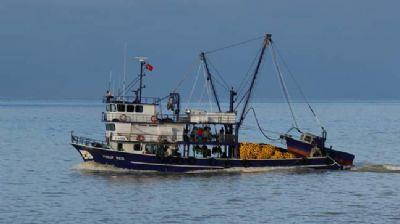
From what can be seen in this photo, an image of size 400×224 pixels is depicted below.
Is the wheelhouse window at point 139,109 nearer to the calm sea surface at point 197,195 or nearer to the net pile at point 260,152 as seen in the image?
the calm sea surface at point 197,195

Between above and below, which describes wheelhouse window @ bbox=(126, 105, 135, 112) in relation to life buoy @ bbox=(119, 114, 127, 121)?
above

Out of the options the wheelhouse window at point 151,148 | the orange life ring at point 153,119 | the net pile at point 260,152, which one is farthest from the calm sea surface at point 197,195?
the orange life ring at point 153,119

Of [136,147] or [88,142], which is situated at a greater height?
[88,142]

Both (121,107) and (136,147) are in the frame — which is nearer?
(136,147)

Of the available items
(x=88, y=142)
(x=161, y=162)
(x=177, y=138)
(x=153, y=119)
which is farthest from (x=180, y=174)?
(x=88, y=142)

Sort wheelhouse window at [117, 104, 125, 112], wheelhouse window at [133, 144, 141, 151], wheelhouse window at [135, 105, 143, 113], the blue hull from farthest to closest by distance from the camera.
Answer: wheelhouse window at [135, 105, 143, 113] < wheelhouse window at [117, 104, 125, 112] < wheelhouse window at [133, 144, 141, 151] < the blue hull

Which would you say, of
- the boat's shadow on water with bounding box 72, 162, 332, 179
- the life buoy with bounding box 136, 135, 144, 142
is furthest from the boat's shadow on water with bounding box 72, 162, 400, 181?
the life buoy with bounding box 136, 135, 144, 142

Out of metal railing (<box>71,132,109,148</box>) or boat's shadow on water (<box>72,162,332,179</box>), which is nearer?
boat's shadow on water (<box>72,162,332,179</box>)

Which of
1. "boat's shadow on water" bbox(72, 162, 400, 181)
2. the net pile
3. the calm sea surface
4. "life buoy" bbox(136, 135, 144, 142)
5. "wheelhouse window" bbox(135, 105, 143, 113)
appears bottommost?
the calm sea surface

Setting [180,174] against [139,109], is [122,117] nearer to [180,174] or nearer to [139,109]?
[139,109]

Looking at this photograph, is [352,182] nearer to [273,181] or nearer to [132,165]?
[273,181]

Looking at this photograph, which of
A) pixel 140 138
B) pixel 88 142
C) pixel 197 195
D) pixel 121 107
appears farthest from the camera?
pixel 88 142

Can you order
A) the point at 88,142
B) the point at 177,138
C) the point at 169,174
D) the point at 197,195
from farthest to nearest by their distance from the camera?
the point at 88,142 < the point at 177,138 < the point at 169,174 < the point at 197,195

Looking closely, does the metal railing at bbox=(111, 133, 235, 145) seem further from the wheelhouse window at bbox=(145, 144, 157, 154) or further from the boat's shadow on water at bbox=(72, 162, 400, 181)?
the boat's shadow on water at bbox=(72, 162, 400, 181)
